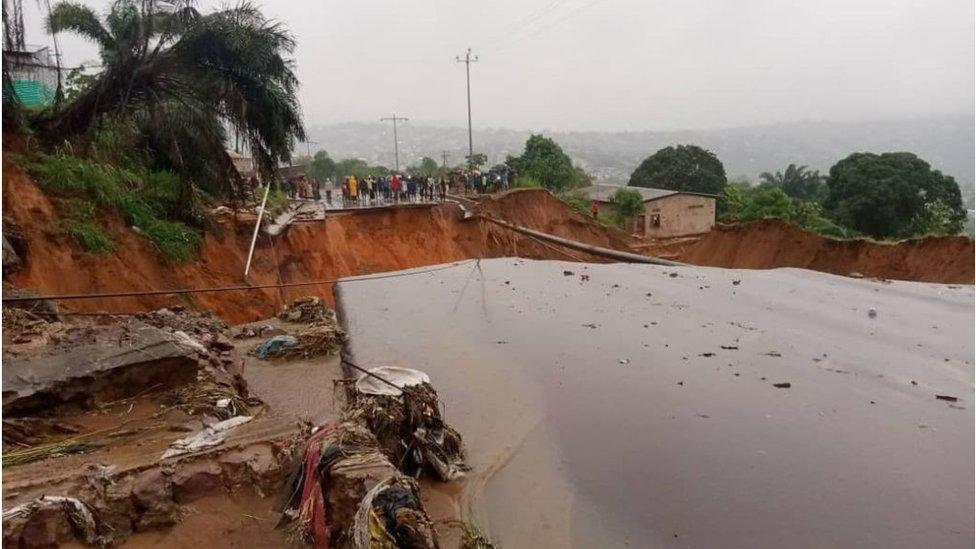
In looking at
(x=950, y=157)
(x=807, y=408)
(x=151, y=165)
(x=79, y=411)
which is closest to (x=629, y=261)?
(x=807, y=408)

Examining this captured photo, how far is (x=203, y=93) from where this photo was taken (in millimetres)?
12664

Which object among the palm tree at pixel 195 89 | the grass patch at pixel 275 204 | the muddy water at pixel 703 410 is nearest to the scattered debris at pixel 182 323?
the muddy water at pixel 703 410

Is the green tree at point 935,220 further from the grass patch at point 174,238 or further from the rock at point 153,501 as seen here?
the rock at point 153,501

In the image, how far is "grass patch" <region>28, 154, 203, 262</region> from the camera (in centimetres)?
1144

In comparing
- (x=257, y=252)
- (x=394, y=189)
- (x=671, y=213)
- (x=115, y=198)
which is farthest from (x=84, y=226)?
(x=671, y=213)

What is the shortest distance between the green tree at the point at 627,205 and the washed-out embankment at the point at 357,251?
2.60 m

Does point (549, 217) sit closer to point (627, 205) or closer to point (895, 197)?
point (627, 205)

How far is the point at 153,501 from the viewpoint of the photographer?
157 inches

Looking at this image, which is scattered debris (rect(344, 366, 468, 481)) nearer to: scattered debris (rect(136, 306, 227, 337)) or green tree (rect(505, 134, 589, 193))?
scattered debris (rect(136, 306, 227, 337))

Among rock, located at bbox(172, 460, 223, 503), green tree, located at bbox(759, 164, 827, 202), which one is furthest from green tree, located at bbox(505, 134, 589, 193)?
rock, located at bbox(172, 460, 223, 503)

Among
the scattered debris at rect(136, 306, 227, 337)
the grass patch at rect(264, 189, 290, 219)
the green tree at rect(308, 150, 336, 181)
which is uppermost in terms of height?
the green tree at rect(308, 150, 336, 181)

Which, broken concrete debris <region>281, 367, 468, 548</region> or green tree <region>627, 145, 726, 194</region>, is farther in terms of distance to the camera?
green tree <region>627, 145, 726, 194</region>

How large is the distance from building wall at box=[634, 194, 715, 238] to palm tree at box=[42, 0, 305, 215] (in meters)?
22.6

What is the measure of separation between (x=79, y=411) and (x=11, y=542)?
1.84 meters
